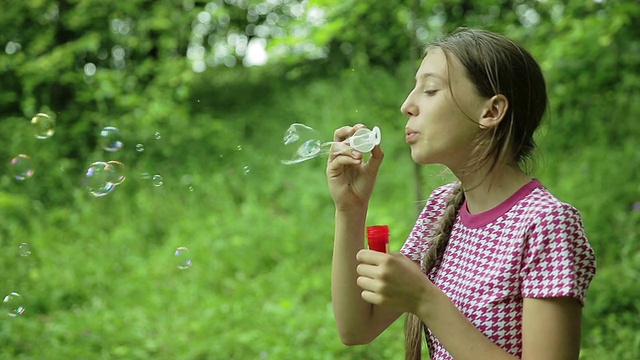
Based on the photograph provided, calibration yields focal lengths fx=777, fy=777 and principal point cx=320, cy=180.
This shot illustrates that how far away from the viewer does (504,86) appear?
4.71 feet

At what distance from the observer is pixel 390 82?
23.2 ft

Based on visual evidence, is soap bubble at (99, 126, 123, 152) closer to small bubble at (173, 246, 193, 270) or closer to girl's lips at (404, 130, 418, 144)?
small bubble at (173, 246, 193, 270)

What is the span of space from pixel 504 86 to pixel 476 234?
11.1 inches

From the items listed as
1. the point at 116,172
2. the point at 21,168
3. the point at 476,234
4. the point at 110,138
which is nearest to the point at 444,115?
the point at 476,234

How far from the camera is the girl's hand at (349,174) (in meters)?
1.59

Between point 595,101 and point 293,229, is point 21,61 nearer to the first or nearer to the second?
point 293,229

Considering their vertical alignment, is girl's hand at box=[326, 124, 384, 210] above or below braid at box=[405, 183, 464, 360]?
above

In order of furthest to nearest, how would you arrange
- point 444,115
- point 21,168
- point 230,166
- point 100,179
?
point 230,166, point 21,168, point 100,179, point 444,115

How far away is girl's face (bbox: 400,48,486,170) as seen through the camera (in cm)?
143

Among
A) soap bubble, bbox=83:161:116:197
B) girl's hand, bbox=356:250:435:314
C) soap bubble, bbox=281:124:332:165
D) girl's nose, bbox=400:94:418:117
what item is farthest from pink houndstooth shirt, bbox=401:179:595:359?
soap bubble, bbox=83:161:116:197

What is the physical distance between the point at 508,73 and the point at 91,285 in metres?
4.10

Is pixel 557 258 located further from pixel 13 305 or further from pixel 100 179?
pixel 13 305

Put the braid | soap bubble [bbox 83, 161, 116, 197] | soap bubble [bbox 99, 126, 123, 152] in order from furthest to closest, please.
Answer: soap bubble [bbox 99, 126, 123, 152], soap bubble [bbox 83, 161, 116, 197], the braid

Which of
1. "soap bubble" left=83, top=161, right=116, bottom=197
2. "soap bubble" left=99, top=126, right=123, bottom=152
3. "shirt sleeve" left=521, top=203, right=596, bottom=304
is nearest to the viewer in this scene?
"shirt sleeve" left=521, top=203, right=596, bottom=304
